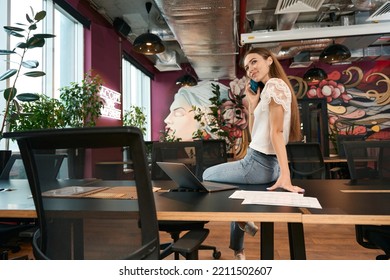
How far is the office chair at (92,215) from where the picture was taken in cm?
79

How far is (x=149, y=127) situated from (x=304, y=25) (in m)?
4.49

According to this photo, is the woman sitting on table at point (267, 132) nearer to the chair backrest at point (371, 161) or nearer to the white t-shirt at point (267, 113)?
the white t-shirt at point (267, 113)

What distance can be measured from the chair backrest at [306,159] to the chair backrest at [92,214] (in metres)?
2.96

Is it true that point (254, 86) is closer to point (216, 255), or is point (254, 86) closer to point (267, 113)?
point (267, 113)

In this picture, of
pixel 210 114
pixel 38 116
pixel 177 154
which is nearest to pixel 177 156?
pixel 177 154

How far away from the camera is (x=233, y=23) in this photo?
404cm

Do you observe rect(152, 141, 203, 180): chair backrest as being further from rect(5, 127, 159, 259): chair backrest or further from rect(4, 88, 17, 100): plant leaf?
rect(4, 88, 17, 100): plant leaf

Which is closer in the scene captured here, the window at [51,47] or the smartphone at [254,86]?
the smartphone at [254,86]

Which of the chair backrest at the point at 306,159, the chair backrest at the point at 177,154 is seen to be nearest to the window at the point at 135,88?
the chair backrest at the point at 306,159

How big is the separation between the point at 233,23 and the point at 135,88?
388 centimetres

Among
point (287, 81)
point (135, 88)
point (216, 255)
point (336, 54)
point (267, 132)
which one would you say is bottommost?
point (216, 255)

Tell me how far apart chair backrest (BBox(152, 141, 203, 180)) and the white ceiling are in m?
2.05

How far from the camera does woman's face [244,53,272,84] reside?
158cm

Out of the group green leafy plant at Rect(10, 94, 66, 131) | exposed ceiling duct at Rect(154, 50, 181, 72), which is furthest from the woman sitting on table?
exposed ceiling duct at Rect(154, 50, 181, 72)
